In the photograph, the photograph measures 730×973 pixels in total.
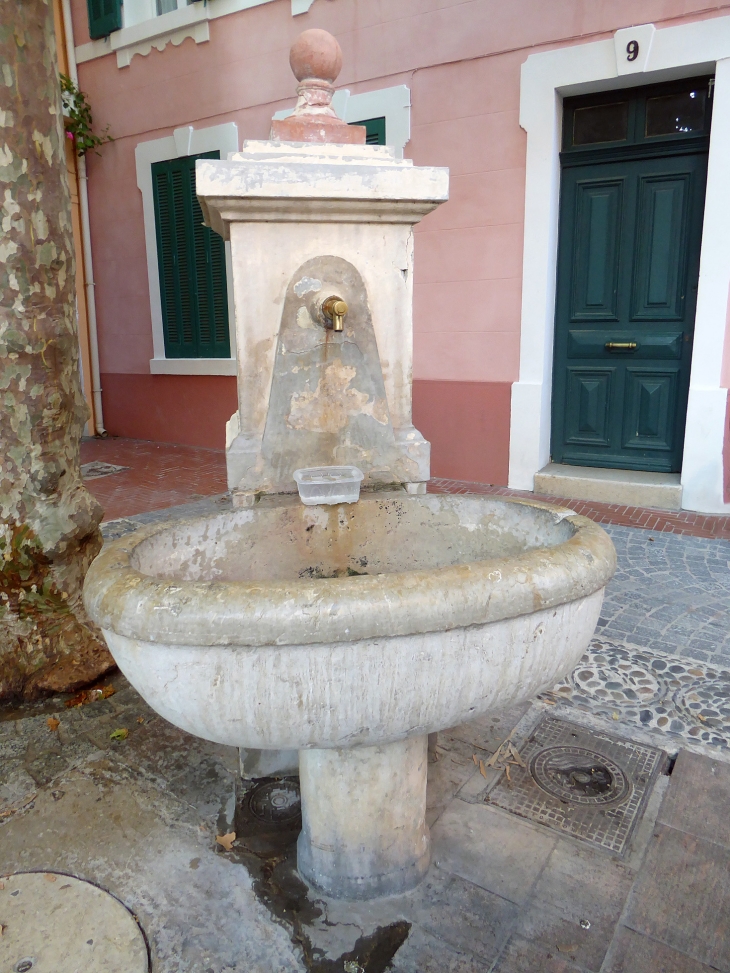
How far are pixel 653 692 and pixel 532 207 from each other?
3.83m

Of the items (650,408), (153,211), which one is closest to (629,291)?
(650,408)

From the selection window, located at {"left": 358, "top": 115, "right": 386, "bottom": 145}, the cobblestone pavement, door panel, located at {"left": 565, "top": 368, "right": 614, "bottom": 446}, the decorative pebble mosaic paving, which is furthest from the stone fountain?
window, located at {"left": 358, "top": 115, "right": 386, "bottom": 145}

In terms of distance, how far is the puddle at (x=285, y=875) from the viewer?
144cm

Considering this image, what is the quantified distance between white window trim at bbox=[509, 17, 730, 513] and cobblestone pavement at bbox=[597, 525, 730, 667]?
923 millimetres

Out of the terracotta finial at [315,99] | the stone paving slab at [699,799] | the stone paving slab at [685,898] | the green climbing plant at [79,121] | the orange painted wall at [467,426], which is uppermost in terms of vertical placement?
the green climbing plant at [79,121]

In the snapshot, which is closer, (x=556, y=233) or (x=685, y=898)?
(x=685, y=898)

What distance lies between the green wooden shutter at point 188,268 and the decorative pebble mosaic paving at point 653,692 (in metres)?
5.43

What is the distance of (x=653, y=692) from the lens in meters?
2.50

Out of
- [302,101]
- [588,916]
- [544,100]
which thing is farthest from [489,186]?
[588,916]

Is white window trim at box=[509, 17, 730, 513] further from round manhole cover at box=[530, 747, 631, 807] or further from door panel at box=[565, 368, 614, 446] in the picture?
round manhole cover at box=[530, 747, 631, 807]

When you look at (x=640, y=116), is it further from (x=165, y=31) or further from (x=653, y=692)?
(x=165, y=31)

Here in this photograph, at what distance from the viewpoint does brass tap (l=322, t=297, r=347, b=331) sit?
6.19 ft

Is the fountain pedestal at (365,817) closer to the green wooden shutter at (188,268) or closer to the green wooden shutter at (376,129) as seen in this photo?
the green wooden shutter at (376,129)

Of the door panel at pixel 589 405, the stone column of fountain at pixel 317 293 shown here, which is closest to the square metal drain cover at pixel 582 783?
the stone column of fountain at pixel 317 293
